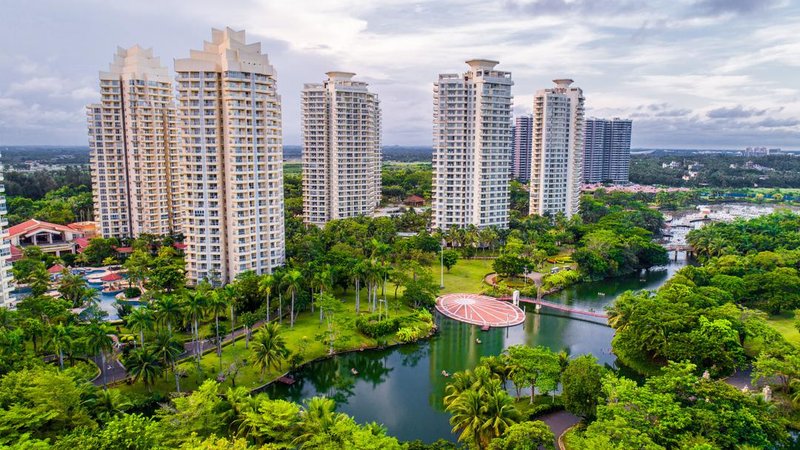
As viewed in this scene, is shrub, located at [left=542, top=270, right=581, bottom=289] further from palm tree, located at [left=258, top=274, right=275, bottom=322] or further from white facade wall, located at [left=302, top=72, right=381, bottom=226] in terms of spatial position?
white facade wall, located at [left=302, top=72, right=381, bottom=226]

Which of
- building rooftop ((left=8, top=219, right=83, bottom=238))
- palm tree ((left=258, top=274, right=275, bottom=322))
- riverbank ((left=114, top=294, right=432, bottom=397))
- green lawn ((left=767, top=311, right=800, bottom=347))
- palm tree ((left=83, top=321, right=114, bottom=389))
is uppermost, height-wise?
building rooftop ((left=8, top=219, right=83, bottom=238))

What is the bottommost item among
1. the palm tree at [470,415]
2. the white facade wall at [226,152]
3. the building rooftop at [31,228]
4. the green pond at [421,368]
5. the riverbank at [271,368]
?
the green pond at [421,368]

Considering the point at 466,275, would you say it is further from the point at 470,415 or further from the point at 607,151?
the point at 607,151

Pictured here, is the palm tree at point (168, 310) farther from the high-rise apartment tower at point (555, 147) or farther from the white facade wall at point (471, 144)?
the high-rise apartment tower at point (555, 147)

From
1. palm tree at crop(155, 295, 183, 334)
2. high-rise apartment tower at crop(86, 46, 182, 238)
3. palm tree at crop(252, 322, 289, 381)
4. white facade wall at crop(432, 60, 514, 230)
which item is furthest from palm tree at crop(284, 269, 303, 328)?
white facade wall at crop(432, 60, 514, 230)

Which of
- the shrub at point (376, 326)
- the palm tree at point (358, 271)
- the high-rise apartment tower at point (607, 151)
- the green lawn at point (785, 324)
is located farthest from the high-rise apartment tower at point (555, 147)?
the high-rise apartment tower at point (607, 151)

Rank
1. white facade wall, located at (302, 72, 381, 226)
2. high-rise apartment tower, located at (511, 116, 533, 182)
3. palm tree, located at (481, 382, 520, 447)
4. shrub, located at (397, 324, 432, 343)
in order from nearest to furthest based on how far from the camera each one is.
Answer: palm tree, located at (481, 382, 520, 447) → shrub, located at (397, 324, 432, 343) → white facade wall, located at (302, 72, 381, 226) → high-rise apartment tower, located at (511, 116, 533, 182)
